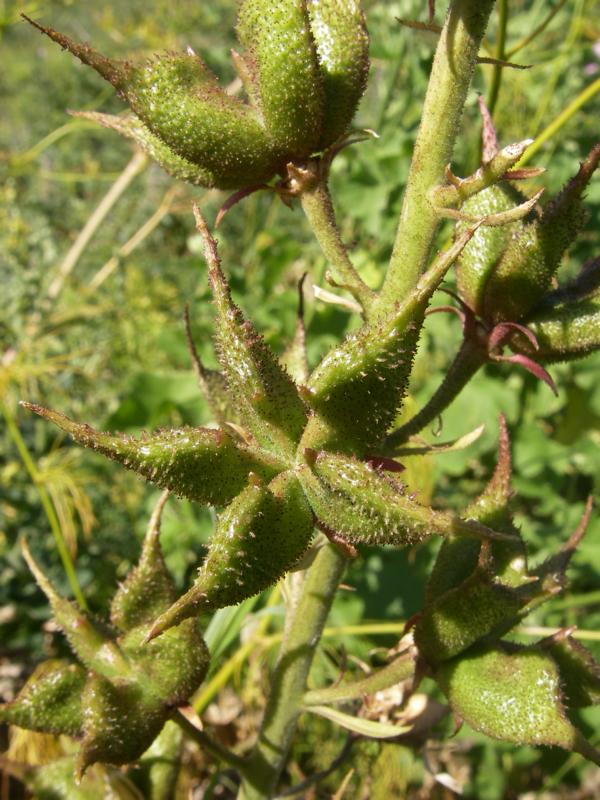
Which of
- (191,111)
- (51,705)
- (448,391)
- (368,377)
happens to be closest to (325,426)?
(368,377)

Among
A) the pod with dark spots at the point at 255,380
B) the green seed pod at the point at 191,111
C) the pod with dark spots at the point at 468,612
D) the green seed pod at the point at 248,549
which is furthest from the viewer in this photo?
the pod with dark spots at the point at 468,612

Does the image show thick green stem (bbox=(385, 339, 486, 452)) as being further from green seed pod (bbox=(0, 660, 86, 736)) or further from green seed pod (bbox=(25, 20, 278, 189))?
green seed pod (bbox=(0, 660, 86, 736))

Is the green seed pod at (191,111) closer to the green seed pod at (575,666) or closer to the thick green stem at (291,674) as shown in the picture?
the thick green stem at (291,674)

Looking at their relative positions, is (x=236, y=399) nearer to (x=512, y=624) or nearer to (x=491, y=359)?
(x=491, y=359)

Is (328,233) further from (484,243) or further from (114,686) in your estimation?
(114,686)

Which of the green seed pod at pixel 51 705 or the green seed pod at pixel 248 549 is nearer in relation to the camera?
the green seed pod at pixel 248 549

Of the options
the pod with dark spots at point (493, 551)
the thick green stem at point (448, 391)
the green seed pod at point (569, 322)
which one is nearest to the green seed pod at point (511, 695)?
the pod with dark spots at point (493, 551)

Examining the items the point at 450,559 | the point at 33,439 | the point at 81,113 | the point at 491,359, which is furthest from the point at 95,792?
the point at 33,439
